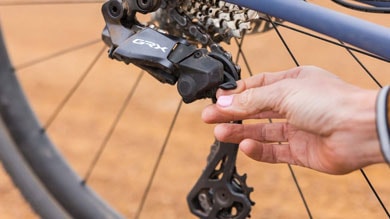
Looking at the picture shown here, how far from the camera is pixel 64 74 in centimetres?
298

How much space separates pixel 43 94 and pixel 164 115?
17.3 inches

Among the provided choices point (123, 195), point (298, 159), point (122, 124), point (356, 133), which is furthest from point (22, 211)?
point (356, 133)

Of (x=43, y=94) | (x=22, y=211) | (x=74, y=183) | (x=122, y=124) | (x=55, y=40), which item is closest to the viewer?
(x=74, y=183)

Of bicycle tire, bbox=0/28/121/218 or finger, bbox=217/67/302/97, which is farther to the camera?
bicycle tire, bbox=0/28/121/218

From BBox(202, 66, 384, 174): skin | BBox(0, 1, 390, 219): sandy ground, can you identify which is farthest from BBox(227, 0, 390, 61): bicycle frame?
BBox(0, 1, 390, 219): sandy ground

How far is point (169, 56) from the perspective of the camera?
1222mm

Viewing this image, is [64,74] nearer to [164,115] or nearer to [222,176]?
[164,115]

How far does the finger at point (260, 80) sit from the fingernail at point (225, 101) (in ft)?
0.07

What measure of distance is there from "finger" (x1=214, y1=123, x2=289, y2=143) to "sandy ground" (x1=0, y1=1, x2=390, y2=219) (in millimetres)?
873

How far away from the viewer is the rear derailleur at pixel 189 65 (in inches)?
47.4

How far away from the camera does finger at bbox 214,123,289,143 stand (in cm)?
125

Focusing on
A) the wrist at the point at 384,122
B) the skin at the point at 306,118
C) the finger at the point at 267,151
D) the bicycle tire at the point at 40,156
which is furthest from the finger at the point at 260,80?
the bicycle tire at the point at 40,156

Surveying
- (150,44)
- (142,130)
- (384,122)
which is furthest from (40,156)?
(384,122)

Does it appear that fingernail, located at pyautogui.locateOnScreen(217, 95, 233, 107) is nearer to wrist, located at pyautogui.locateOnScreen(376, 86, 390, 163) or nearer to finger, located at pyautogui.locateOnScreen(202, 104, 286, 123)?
finger, located at pyautogui.locateOnScreen(202, 104, 286, 123)
